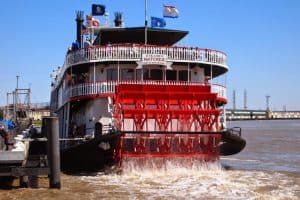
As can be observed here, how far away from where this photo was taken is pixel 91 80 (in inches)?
627

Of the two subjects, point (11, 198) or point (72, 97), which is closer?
point (11, 198)

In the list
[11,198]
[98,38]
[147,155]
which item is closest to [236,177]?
[147,155]

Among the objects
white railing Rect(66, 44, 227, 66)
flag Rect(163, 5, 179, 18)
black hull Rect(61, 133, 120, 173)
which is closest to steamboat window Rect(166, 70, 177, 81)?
white railing Rect(66, 44, 227, 66)

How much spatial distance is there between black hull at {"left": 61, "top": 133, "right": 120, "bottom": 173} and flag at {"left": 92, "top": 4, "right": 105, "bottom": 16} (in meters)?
7.46

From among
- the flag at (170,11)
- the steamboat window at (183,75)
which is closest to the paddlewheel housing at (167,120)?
the steamboat window at (183,75)

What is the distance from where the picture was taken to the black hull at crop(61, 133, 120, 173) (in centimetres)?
1339

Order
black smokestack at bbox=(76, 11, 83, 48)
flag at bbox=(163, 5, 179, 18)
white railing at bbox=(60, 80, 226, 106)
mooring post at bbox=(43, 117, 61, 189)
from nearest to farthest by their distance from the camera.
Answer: mooring post at bbox=(43, 117, 61, 189) < white railing at bbox=(60, 80, 226, 106) < flag at bbox=(163, 5, 179, 18) < black smokestack at bbox=(76, 11, 83, 48)

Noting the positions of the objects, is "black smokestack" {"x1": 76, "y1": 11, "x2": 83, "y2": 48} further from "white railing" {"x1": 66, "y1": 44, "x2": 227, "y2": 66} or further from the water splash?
the water splash

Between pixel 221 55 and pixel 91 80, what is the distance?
167 inches

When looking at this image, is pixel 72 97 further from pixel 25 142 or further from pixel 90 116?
pixel 25 142

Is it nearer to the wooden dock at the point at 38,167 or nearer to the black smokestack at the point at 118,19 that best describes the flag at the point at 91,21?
the black smokestack at the point at 118,19

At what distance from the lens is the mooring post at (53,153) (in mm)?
10648

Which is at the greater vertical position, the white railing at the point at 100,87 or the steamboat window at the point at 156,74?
the steamboat window at the point at 156,74

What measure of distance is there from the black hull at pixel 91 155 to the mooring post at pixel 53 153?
98.8 inches
